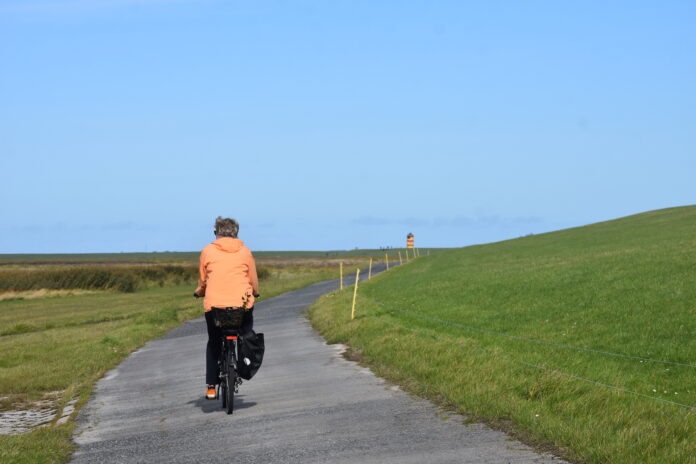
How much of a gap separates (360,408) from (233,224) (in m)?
2.73

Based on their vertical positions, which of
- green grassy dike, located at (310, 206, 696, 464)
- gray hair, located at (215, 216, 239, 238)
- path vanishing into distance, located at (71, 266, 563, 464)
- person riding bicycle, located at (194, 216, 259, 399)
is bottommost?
path vanishing into distance, located at (71, 266, 563, 464)

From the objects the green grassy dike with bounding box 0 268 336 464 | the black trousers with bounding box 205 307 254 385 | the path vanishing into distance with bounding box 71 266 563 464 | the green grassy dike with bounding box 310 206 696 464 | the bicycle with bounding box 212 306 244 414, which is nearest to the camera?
the path vanishing into distance with bounding box 71 266 563 464

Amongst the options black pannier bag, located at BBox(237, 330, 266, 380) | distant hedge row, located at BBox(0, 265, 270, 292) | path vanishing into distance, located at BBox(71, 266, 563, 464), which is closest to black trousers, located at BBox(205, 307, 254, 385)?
black pannier bag, located at BBox(237, 330, 266, 380)

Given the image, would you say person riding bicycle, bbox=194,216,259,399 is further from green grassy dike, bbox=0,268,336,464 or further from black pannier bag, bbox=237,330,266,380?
green grassy dike, bbox=0,268,336,464

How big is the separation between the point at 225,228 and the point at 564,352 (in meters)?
6.24

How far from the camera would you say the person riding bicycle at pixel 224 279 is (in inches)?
417

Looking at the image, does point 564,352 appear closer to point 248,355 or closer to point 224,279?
point 248,355

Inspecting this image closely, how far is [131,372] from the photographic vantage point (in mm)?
16719

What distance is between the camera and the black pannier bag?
35.2 feet

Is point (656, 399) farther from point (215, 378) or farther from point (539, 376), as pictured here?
point (215, 378)

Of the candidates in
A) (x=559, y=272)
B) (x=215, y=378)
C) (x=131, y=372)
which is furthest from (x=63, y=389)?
(x=559, y=272)

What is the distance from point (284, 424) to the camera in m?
9.90

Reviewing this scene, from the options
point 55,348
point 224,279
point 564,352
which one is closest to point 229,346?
point 224,279

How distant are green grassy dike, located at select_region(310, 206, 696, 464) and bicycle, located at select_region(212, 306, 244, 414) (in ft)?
8.21
